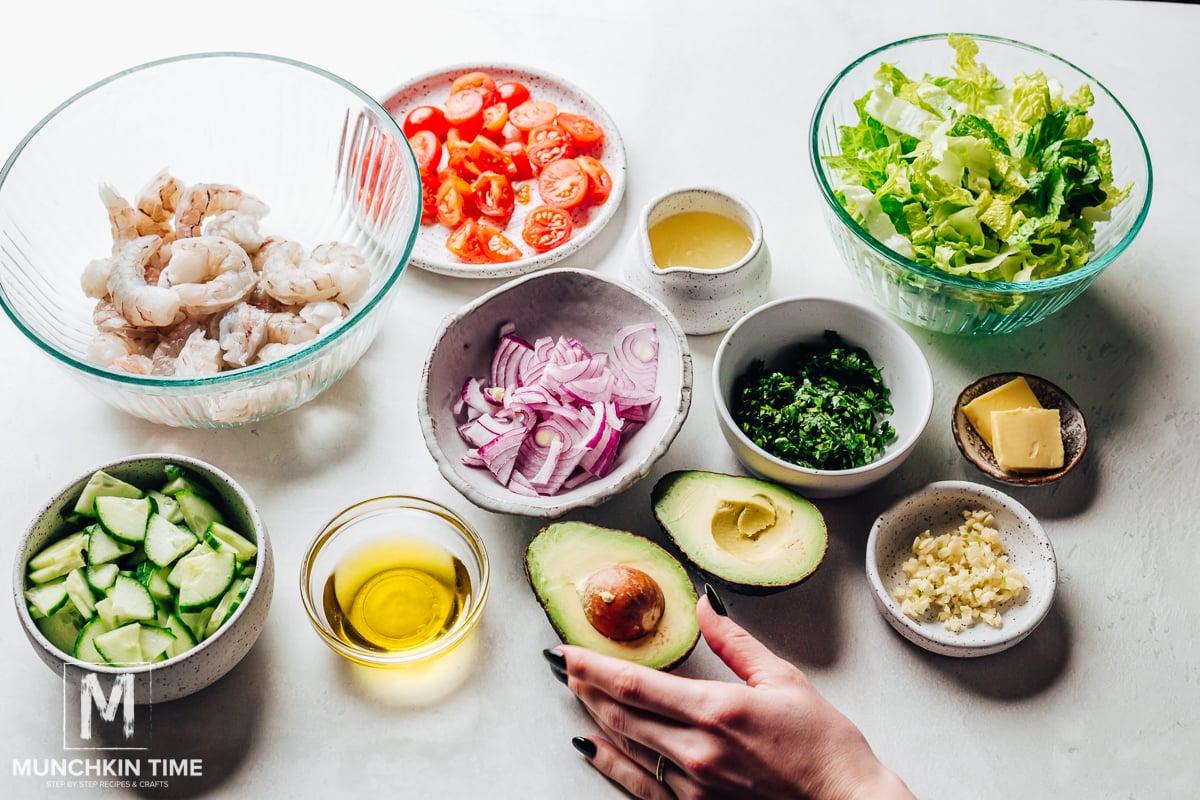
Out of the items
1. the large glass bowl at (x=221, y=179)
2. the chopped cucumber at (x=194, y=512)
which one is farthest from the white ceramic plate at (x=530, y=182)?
the chopped cucumber at (x=194, y=512)

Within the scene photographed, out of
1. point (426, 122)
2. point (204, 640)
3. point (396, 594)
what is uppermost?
point (426, 122)

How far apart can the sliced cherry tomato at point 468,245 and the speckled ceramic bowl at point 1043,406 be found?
853 mm

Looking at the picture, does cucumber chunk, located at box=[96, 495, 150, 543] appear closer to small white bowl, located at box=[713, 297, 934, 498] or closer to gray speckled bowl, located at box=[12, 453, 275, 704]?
gray speckled bowl, located at box=[12, 453, 275, 704]

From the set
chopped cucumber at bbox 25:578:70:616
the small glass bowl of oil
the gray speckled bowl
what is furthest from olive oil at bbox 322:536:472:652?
chopped cucumber at bbox 25:578:70:616

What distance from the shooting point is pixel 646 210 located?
172 centimetres

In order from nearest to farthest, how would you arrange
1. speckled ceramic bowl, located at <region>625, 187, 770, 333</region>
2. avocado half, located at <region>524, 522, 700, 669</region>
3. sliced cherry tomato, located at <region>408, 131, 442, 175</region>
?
avocado half, located at <region>524, 522, 700, 669</region> < speckled ceramic bowl, located at <region>625, 187, 770, 333</region> < sliced cherry tomato, located at <region>408, 131, 442, 175</region>

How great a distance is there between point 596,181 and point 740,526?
743mm

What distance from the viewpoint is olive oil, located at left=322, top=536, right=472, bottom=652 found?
1.44 metres

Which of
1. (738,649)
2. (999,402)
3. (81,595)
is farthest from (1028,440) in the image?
(81,595)

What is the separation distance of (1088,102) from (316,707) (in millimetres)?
1526

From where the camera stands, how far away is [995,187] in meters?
1.64

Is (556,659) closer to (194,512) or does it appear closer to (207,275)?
(194,512)

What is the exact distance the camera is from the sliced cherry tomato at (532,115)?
1954mm

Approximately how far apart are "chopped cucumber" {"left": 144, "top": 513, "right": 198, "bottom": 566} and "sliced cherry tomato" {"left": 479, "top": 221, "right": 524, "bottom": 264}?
2.36ft
